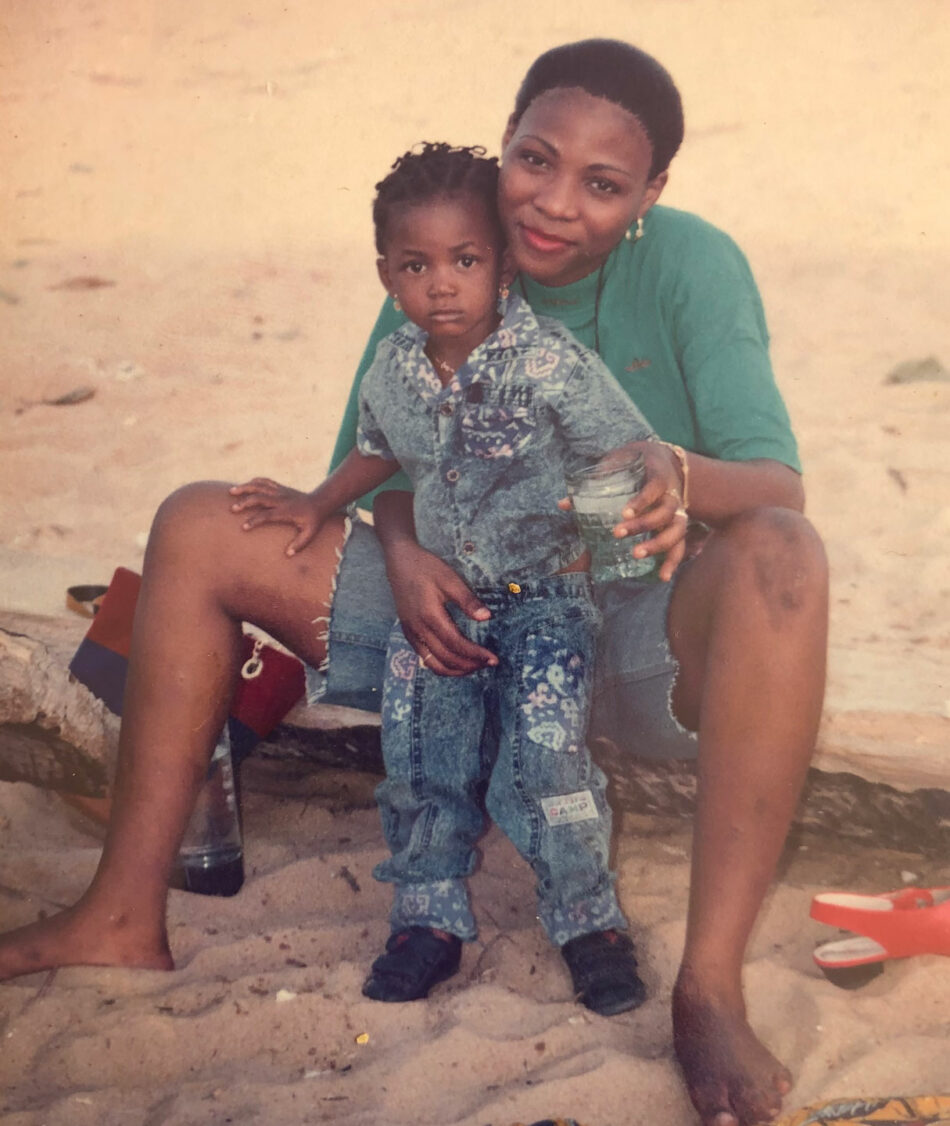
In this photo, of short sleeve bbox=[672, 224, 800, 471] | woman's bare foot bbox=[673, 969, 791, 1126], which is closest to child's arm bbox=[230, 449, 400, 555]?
short sleeve bbox=[672, 224, 800, 471]

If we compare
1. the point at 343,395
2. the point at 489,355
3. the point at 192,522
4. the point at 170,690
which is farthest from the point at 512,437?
the point at 343,395

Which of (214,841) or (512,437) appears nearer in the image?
(512,437)

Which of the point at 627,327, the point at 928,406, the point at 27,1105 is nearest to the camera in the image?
the point at 27,1105

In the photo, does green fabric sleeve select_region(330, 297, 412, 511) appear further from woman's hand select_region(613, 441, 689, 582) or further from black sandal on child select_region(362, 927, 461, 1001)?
black sandal on child select_region(362, 927, 461, 1001)

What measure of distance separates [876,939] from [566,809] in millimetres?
458

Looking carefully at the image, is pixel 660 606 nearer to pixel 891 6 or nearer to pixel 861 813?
pixel 861 813

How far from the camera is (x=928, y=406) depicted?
2768 mm

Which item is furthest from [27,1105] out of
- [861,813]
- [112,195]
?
[112,195]

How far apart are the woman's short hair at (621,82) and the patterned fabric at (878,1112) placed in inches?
49.4

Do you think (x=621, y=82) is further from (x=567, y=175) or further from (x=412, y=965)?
(x=412, y=965)

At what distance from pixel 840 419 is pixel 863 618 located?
0.75 meters

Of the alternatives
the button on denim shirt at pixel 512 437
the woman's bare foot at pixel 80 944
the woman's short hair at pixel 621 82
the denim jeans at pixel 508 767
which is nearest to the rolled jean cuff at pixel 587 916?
the denim jeans at pixel 508 767

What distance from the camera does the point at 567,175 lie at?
63.7 inches

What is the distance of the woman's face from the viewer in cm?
161
